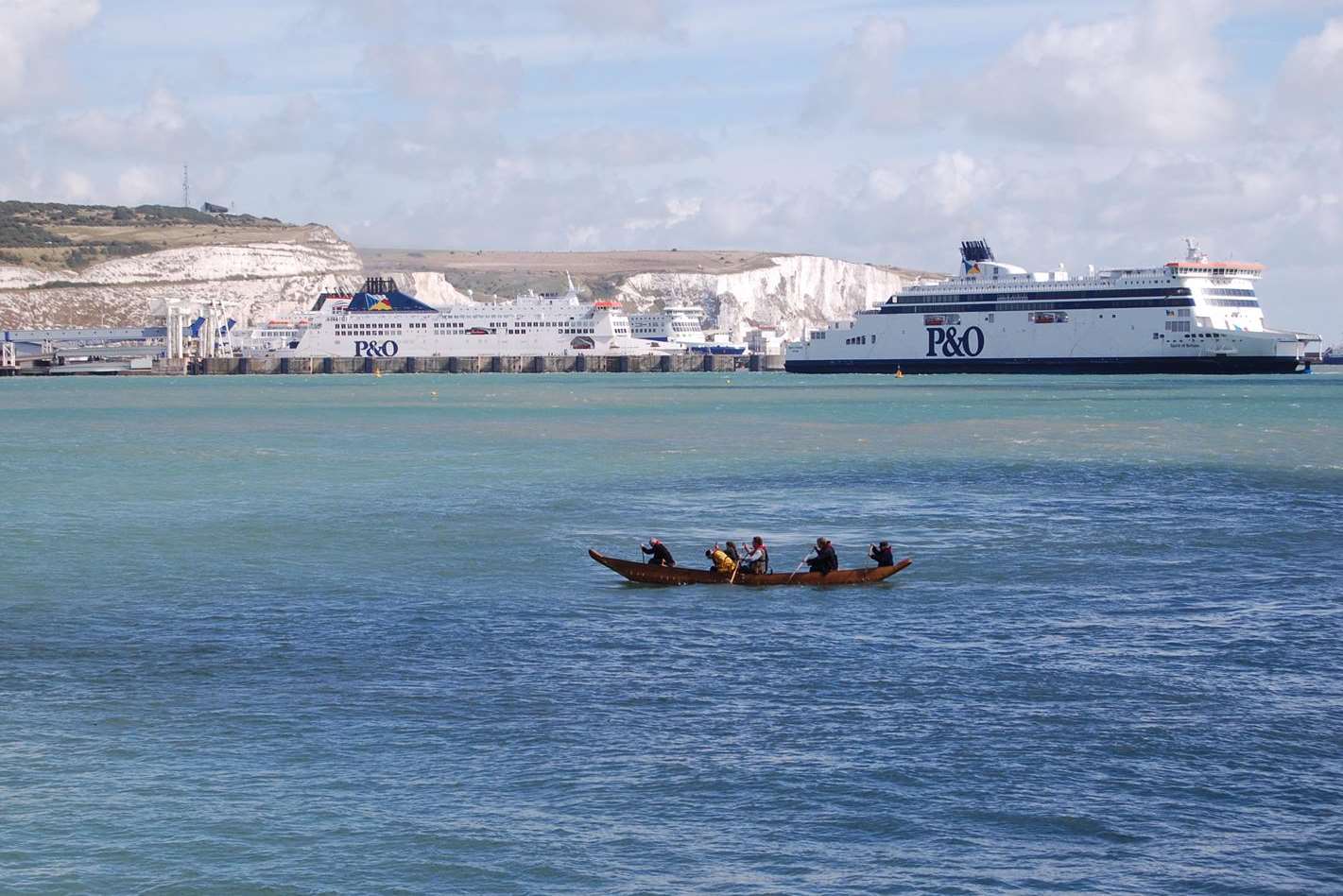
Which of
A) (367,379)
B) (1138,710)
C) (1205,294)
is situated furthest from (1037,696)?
(367,379)

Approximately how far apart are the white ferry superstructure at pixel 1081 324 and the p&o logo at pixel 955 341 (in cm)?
10

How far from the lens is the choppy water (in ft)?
52.7

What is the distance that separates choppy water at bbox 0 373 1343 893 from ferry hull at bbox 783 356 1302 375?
352 ft

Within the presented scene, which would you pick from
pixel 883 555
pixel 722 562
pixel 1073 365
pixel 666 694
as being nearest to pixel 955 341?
pixel 1073 365

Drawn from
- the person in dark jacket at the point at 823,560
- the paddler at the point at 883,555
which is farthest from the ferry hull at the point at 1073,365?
the person in dark jacket at the point at 823,560

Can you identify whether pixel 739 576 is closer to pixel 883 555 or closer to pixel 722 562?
pixel 722 562

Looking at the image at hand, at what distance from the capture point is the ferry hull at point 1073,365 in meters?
154

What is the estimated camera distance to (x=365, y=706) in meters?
21.3

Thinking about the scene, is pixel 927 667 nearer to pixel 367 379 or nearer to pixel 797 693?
pixel 797 693

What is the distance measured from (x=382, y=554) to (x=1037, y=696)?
724 inches

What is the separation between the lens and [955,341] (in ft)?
540

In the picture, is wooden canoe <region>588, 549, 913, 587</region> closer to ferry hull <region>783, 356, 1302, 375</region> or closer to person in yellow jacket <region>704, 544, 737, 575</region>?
person in yellow jacket <region>704, 544, 737, 575</region>

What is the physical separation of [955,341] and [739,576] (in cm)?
13759

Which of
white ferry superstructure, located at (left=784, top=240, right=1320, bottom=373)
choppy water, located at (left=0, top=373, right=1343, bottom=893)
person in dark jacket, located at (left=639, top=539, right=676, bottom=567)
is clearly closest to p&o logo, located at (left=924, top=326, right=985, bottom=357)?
white ferry superstructure, located at (left=784, top=240, right=1320, bottom=373)
